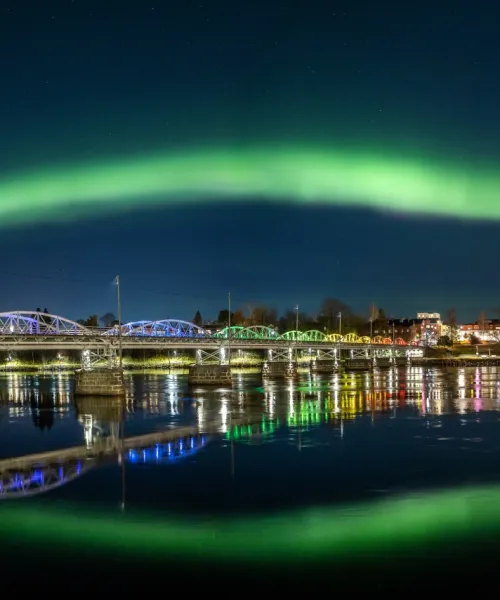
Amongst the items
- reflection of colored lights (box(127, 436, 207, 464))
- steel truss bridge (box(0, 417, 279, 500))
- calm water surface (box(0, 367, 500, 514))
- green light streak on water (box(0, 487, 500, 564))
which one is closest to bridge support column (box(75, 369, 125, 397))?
calm water surface (box(0, 367, 500, 514))

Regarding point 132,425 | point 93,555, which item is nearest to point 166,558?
point 93,555

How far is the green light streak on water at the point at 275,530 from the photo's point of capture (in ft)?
58.4

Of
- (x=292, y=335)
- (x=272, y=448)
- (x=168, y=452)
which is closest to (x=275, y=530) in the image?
(x=272, y=448)

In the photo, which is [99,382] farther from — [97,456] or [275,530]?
[275,530]

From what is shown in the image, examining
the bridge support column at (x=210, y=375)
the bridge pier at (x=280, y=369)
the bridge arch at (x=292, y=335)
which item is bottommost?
the bridge pier at (x=280, y=369)

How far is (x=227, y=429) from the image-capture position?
1657 inches

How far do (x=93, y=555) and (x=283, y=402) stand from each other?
146 feet

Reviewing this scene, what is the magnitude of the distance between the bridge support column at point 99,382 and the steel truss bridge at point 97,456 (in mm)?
25773

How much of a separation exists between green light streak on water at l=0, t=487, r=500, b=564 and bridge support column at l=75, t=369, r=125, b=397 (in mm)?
Result: 45420

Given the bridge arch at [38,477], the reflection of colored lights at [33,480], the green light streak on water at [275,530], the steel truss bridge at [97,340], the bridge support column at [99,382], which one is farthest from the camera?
the steel truss bridge at [97,340]

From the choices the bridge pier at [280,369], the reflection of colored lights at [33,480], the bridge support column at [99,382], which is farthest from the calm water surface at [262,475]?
the bridge pier at [280,369]

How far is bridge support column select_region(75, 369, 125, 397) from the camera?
222 ft

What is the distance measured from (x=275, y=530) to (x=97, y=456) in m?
15.3

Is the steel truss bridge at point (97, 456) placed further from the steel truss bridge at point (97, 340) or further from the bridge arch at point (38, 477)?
the steel truss bridge at point (97, 340)
